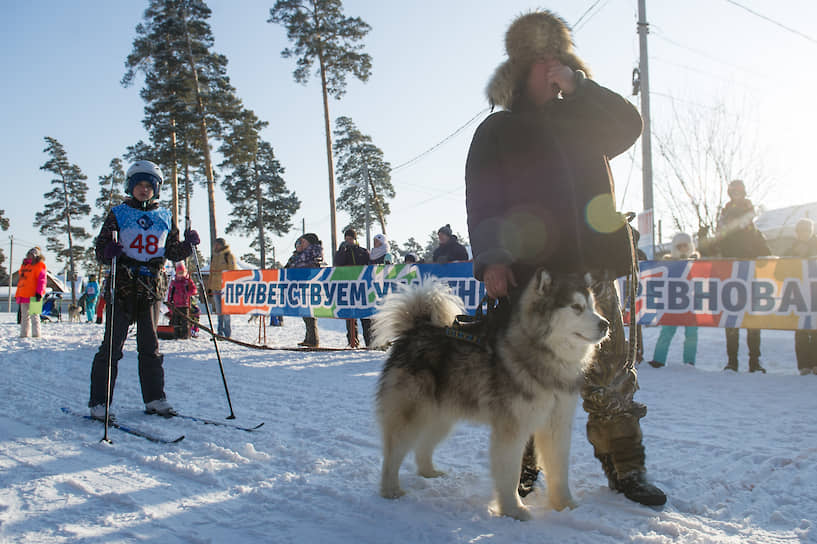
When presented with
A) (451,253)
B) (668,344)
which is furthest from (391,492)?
(451,253)

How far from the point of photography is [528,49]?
2576 millimetres

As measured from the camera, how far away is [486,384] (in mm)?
2490

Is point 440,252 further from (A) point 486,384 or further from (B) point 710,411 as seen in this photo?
(A) point 486,384

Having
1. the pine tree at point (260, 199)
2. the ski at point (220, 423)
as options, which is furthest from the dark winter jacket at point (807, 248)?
the pine tree at point (260, 199)

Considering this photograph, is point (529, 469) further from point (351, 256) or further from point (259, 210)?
point (259, 210)

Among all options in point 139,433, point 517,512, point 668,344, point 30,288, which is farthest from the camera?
point 30,288

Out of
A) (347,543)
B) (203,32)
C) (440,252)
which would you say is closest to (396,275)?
(440,252)

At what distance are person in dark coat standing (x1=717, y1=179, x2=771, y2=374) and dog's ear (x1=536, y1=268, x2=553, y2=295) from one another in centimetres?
551

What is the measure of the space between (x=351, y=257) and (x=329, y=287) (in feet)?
2.43

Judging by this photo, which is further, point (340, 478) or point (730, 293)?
point (730, 293)

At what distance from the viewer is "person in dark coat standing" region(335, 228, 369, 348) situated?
958 centimetres

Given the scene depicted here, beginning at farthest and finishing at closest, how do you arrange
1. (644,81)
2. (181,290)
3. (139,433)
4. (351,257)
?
1. (644,81)
2. (181,290)
3. (351,257)
4. (139,433)

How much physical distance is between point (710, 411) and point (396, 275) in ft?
17.2

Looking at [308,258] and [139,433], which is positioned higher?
[308,258]
